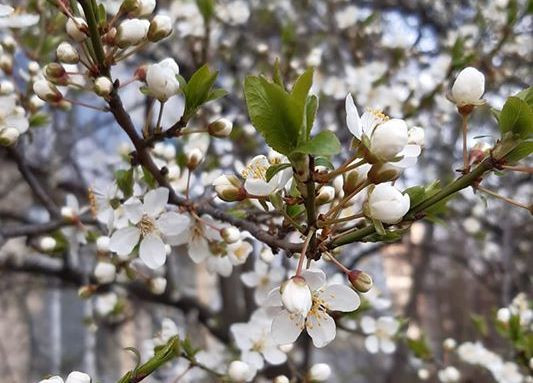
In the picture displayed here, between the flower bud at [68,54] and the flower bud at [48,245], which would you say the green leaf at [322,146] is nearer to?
the flower bud at [68,54]

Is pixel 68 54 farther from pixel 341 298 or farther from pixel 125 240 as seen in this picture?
pixel 341 298

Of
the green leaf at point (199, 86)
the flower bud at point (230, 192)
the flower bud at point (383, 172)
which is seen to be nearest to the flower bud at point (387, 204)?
the flower bud at point (383, 172)

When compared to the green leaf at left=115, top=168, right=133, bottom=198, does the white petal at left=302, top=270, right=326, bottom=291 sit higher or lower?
higher

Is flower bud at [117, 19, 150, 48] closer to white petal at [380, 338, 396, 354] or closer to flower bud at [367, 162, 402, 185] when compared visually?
flower bud at [367, 162, 402, 185]

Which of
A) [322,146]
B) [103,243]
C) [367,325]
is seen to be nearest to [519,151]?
[322,146]

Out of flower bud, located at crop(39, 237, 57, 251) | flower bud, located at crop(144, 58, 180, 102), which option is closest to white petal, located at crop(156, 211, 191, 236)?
flower bud, located at crop(144, 58, 180, 102)

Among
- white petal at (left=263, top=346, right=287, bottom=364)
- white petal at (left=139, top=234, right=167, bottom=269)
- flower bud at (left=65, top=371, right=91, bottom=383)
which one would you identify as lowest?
white petal at (left=263, top=346, right=287, bottom=364)
